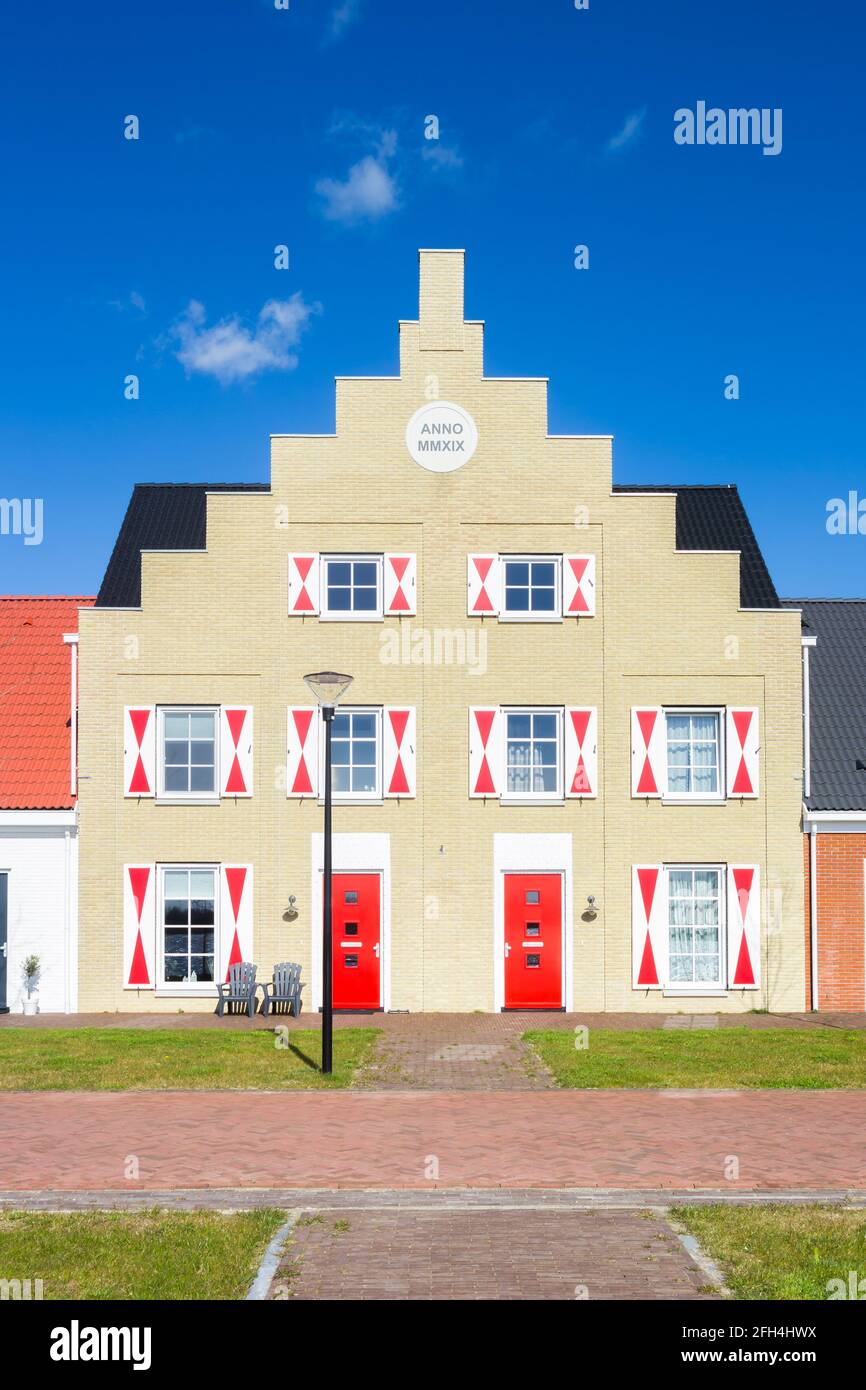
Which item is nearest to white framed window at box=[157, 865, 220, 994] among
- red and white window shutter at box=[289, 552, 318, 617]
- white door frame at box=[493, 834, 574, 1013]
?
red and white window shutter at box=[289, 552, 318, 617]

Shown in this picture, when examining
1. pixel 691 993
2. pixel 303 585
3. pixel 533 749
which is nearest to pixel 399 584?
pixel 303 585

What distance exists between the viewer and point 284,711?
22750mm

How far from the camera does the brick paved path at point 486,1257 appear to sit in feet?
26.0

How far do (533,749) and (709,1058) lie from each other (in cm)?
712

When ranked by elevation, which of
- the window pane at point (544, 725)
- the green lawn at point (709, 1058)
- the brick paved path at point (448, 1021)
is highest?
the window pane at point (544, 725)

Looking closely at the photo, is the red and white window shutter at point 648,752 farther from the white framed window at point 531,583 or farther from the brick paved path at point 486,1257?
the brick paved path at point 486,1257

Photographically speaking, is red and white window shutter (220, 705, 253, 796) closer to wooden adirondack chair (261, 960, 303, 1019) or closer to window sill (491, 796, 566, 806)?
wooden adirondack chair (261, 960, 303, 1019)

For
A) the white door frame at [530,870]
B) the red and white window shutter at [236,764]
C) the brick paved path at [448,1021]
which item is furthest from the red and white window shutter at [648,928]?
the red and white window shutter at [236,764]

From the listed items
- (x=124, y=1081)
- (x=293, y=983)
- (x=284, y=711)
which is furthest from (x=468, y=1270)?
(x=284, y=711)

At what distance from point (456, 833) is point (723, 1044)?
239 inches

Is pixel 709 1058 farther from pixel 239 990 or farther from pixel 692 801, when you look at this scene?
pixel 239 990

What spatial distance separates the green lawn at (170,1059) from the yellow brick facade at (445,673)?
10.2 feet

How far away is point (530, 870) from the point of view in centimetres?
2250

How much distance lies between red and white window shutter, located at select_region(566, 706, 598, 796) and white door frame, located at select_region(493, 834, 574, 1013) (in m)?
0.91
